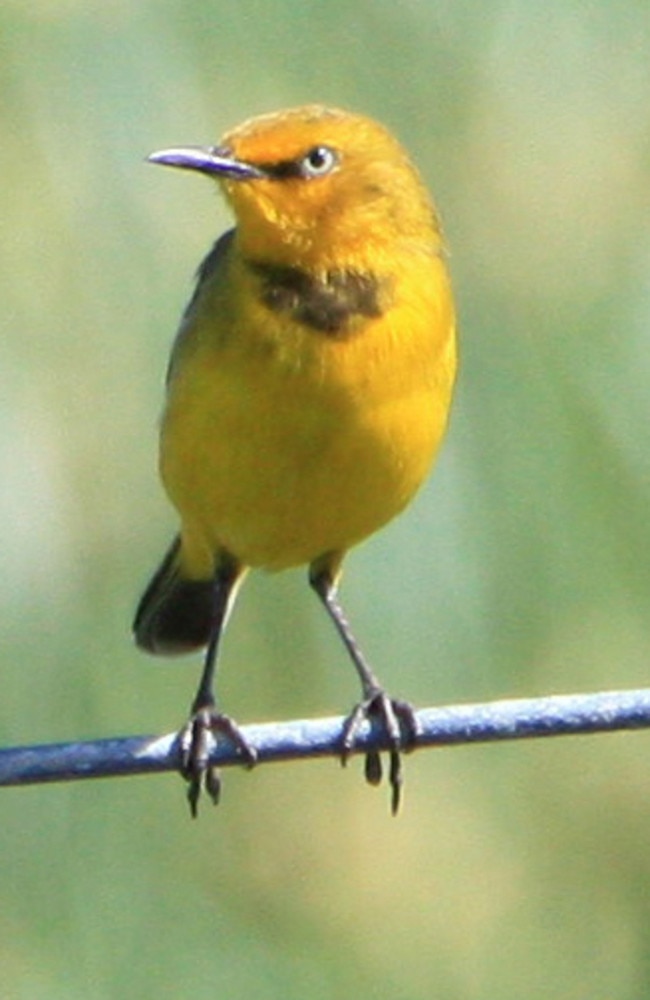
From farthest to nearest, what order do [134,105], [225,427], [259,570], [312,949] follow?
[259,570] < [225,427] < [312,949] < [134,105]

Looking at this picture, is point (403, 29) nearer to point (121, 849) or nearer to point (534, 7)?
point (534, 7)

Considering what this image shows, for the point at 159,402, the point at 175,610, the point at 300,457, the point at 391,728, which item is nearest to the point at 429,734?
the point at 159,402

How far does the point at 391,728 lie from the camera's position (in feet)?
14.5

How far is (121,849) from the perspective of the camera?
12.4 feet

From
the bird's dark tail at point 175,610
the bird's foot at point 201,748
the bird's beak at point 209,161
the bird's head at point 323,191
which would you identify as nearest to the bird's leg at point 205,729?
the bird's foot at point 201,748

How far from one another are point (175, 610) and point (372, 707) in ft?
3.28

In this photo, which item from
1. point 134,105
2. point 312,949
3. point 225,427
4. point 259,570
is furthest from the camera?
point 259,570

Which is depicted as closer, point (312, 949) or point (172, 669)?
point (312, 949)

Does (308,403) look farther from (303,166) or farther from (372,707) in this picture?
(372,707)

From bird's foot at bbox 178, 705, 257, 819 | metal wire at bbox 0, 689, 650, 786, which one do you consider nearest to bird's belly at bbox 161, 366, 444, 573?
bird's foot at bbox 178, 705, 257, 819

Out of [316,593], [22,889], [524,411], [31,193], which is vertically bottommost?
[22,889]

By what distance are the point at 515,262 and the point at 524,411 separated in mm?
242

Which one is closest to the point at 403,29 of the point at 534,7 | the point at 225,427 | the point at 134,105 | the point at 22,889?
the point at 534,7

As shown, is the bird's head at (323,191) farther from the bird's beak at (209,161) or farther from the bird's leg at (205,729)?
the bird's leg at (205,729)
